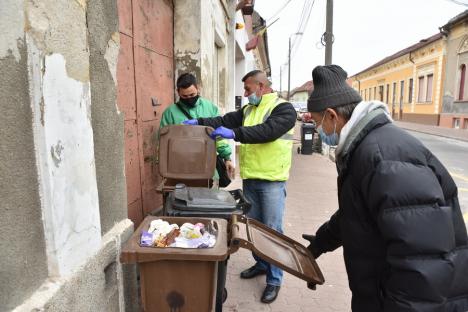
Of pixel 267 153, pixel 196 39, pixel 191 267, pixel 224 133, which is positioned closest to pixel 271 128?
pixel 267 153

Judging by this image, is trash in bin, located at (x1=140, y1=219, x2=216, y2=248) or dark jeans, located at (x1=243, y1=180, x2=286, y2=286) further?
dark jeans, located at (x1=243, y1=180, x2=286, y2=286)

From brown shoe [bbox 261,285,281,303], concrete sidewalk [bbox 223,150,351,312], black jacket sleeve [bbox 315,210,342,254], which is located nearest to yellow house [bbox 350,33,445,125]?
concrete sidewalk [bbox 223,150,351,312]

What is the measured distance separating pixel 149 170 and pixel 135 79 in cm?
102

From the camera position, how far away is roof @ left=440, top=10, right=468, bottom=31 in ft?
69.6

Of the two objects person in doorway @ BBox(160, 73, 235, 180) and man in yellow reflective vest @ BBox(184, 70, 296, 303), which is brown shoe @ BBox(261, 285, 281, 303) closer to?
man in yellow reflective vest @ BBox(184, 70, 296, 303)

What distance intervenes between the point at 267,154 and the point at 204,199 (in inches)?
41.3

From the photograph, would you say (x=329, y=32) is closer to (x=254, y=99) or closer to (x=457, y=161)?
(x=457, y=161)

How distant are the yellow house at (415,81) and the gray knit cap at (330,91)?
87.9ft

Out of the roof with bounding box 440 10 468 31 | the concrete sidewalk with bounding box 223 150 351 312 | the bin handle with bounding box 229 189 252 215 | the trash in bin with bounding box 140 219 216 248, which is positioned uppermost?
the roof with bounding box 440 10 468 31

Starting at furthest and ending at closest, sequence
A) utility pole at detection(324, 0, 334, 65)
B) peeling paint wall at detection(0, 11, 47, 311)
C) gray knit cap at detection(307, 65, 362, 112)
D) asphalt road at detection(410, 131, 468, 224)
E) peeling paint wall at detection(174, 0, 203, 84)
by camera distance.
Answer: utility pole at detection(324, 0, 334, 65)
asphalt road at detection(410, 131, 468, 224)
peeling paint wall at detection(174, 0, 203, 84)
gray knit cap at detection(307, 65, 362, 112)
peeling paint wall at detection(0, 11, 47, 311)

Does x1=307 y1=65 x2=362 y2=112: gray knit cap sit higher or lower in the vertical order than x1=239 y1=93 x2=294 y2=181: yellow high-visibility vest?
higher

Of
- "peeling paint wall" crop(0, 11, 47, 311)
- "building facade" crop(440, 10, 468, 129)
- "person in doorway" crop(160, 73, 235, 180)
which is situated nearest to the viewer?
"peeling paint wall" crop(0, 11, 47, 311)

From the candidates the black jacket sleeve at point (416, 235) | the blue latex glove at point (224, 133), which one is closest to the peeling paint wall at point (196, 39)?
the blue latex glove at point (224, 133)

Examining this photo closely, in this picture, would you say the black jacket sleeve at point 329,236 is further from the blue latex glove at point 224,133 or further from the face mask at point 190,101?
the face mask at point 190,101
